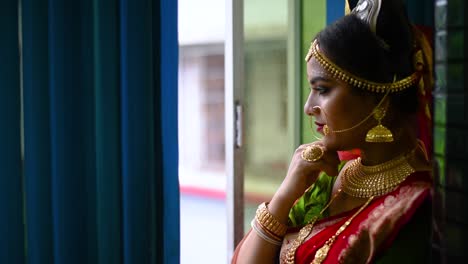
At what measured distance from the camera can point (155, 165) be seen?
1.62m

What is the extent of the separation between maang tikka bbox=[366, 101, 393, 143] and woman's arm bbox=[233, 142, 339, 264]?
8 cm

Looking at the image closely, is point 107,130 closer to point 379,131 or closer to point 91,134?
point 91,134

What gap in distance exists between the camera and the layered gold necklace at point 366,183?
0.87m

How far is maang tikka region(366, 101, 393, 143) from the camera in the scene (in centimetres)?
85

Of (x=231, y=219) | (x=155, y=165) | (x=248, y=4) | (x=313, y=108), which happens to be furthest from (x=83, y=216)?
(x=248, y=4)

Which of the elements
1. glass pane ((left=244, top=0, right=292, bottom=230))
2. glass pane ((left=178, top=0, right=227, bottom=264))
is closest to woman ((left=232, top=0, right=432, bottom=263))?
glass pane ((left=244, top=0, right=292, bottom=230))

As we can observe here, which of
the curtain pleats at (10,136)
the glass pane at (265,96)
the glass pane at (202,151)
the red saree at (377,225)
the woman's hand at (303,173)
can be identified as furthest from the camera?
the glass pane at (202,151)

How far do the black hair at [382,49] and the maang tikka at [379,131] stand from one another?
A: 0.02m

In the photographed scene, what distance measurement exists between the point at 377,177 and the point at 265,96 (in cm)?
153

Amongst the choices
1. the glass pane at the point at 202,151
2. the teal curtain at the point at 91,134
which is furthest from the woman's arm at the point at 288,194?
the glass pane at the point at 202,151

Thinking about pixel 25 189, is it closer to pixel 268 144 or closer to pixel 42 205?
pixel 42 205

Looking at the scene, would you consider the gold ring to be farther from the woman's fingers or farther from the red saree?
the red saree

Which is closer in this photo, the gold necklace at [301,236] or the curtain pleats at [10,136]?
the gold necklace at [301,236]

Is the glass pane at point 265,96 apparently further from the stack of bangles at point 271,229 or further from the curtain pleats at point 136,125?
the stack of bangles at point 271,229
